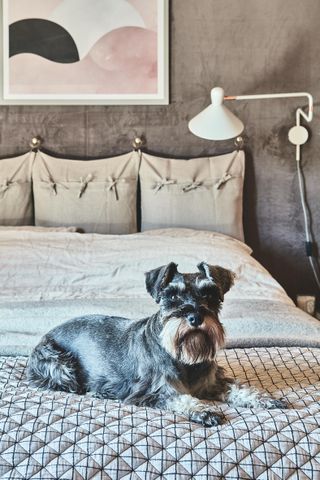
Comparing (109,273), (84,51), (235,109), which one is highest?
(84,51)

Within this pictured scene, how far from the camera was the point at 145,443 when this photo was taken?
4.04 ft

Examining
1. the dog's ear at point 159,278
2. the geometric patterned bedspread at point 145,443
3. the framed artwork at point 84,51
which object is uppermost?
the framed artwork at point 84,51

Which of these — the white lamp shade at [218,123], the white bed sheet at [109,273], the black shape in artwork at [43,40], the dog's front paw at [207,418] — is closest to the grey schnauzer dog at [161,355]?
the dog's front paw at [207,418]

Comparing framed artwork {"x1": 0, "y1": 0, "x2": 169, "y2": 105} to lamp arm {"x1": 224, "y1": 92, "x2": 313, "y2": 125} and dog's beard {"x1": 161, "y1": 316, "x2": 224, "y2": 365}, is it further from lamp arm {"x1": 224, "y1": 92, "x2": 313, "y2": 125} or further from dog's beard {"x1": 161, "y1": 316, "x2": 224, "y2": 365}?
dog's beard {"x1": 161, "y1": 316, "x2": 224, "y2": 365}

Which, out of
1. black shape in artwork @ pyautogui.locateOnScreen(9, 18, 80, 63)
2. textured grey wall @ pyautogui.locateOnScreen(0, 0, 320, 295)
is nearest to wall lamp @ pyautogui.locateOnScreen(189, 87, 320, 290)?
textured grey wall @ pyautogui.locateOnScreen(0, 0, 320, 295)

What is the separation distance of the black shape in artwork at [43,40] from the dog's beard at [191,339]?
2.40m

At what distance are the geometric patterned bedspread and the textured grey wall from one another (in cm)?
225

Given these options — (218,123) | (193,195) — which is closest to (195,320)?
(218,123)

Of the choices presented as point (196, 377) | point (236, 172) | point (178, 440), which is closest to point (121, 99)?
point (236, 172)

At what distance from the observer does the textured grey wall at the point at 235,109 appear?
3.48 meters

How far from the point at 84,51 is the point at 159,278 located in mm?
2253

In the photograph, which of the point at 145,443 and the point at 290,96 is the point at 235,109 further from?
the point at 145,443

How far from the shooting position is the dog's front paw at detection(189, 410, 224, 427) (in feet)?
4.41

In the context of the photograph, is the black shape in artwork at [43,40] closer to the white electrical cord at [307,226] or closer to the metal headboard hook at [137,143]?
the metal headboard hook at [137,143]
